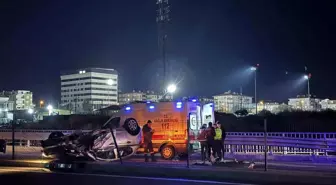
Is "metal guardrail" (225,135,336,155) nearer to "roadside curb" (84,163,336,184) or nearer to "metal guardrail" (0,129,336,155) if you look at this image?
"metal guardrail" (0,129,336,155)

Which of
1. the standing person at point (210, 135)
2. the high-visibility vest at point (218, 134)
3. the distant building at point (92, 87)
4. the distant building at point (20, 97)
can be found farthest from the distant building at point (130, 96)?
the high-visibility vest at point (218, 134)

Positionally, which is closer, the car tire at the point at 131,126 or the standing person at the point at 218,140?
the standing person at the point at 218,140

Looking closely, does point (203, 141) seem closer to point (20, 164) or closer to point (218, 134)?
point (218, 134)

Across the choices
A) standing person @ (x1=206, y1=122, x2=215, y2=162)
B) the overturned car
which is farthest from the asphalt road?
standing person @ (x1=206, y1=122, x2=215, y2=162)

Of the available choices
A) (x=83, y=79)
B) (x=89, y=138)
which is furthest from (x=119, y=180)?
(x=83, y=79)

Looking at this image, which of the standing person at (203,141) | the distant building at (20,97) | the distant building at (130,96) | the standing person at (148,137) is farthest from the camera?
the distant building at (130,96)

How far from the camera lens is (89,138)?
19625 millimetres

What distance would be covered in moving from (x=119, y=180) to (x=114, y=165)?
2562 mm

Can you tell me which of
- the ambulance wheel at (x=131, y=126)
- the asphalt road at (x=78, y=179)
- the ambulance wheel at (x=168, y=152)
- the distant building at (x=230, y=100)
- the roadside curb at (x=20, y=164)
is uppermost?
the distant building at (x=230, y=100)

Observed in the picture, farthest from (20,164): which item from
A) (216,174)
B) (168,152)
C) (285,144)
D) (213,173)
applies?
(285,144)

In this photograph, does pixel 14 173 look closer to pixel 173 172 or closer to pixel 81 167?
pixel 81 167

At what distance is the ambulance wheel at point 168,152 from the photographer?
21.4 meters

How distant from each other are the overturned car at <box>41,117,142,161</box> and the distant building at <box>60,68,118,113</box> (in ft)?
436

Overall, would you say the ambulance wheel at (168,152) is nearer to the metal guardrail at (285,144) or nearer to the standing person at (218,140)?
the standing person at (218,140)
